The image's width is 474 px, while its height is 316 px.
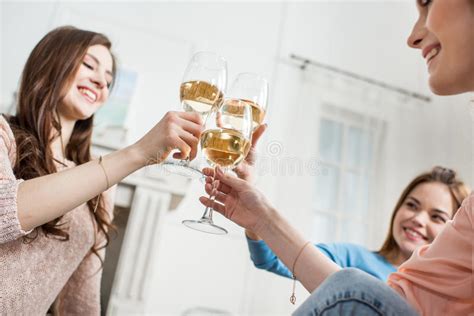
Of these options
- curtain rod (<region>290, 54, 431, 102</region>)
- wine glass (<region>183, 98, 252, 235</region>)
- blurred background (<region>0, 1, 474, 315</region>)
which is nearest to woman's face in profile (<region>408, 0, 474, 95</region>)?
wine glass (<region>183, 98, 252, 235</region>)

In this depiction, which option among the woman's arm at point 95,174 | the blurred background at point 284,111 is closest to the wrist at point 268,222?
the woman's arm at point 95,174

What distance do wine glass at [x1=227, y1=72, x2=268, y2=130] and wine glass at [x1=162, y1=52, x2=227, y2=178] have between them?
77mm

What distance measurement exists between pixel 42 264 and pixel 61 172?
333mm

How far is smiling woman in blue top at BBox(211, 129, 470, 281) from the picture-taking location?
171cm

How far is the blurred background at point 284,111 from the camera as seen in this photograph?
262 cm

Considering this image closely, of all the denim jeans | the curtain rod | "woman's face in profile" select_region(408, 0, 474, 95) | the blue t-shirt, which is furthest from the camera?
the curtain rod

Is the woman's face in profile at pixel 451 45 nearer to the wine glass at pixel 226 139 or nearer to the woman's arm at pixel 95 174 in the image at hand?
the wine glass at pixel 226 139

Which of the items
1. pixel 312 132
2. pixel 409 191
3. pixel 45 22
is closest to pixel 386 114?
pixel 312 132

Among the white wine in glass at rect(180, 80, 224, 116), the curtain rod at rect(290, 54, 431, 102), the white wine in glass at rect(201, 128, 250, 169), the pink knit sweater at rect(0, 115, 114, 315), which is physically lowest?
the pink knit sweater at rect(0, 115, 114, 315)

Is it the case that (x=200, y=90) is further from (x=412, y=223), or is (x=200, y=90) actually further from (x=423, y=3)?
(x=412, y=223)

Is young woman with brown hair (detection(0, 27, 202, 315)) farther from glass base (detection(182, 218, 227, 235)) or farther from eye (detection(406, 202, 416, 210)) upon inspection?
eye (detection(406, 202, 416, 210))

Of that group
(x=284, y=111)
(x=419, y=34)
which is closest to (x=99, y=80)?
(x=419, y=34)

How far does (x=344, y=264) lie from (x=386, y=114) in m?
2.16

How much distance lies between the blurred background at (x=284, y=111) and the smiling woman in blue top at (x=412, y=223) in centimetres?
74
